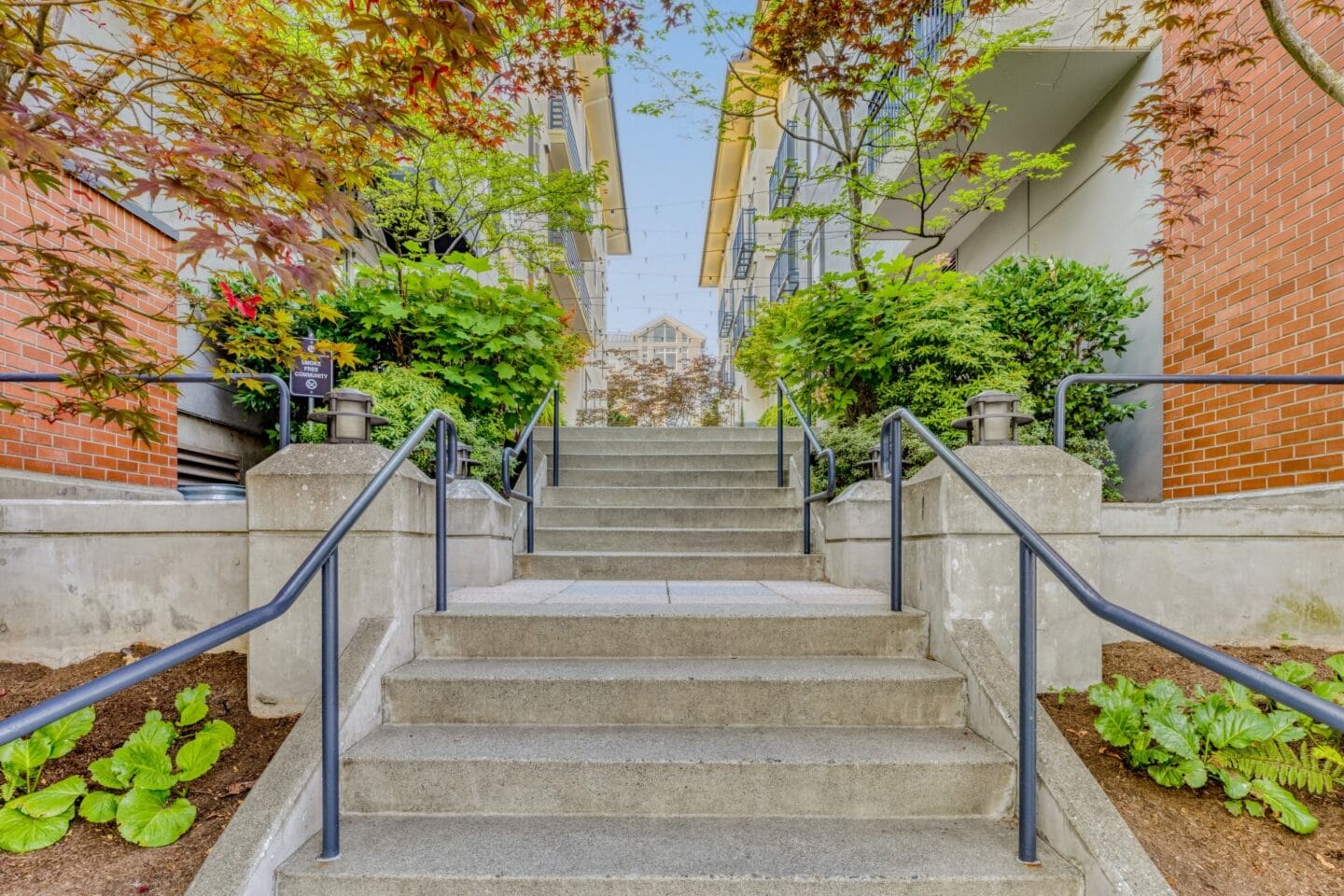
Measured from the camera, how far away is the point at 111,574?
9.21ft

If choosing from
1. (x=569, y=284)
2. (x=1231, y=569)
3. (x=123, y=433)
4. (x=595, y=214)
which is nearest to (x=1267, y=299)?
(x=1231, y=569)

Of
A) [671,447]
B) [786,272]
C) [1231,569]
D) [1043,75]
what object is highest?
[786,272]

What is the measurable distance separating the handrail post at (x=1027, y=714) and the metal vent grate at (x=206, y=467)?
4888mm

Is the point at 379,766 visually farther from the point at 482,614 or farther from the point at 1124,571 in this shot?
the point at 1124,571

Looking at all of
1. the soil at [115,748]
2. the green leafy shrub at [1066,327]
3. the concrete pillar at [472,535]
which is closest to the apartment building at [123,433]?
the soil at [115,748]

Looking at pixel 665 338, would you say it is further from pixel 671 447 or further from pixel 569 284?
pixel 671 447

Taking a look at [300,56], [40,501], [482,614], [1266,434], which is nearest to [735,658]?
[482,614]

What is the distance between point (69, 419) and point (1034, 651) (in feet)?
14.8

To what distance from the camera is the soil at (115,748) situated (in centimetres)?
178

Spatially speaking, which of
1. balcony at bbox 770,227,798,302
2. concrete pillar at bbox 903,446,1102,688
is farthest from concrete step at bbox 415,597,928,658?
balcony at bbox 770,227,798,302

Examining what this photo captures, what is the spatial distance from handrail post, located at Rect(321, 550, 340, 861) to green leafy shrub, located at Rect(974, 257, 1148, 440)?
422cm

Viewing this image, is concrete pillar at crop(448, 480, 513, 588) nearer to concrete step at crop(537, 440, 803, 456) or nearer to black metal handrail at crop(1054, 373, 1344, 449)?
concrete step at crop(537, 440, 803, 456)

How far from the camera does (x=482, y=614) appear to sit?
8.89ft

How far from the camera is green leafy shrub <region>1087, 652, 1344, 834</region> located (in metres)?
1.97
